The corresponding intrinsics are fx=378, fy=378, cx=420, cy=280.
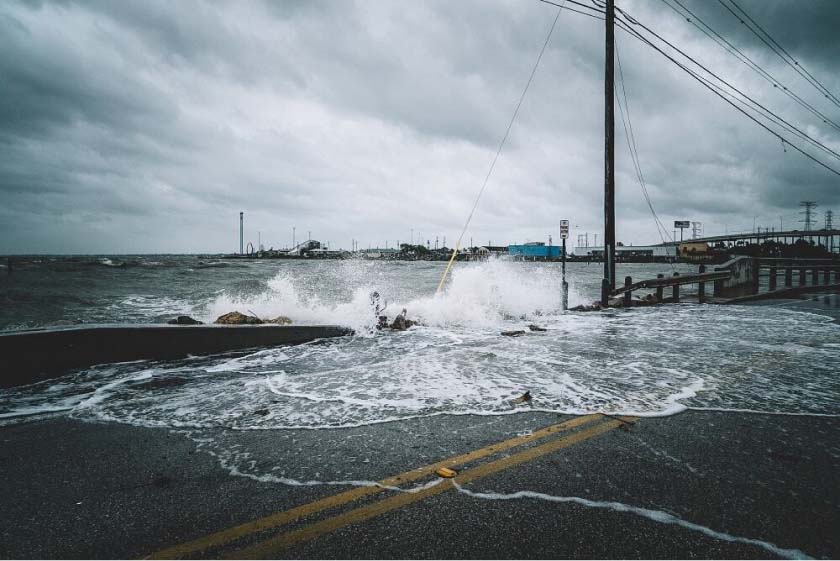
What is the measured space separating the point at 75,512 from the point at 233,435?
126 centimetres

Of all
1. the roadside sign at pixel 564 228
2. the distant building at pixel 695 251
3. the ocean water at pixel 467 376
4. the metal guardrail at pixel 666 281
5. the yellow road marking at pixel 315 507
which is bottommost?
the ocean water at pixel 467 376

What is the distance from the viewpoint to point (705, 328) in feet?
30.2

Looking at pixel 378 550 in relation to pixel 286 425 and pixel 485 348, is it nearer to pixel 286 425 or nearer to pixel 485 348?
pixel 286 425

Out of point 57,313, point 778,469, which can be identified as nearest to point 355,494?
point 778,469

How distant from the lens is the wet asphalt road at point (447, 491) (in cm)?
207

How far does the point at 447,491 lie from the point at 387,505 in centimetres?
42

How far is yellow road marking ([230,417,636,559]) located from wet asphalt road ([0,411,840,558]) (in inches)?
2.0

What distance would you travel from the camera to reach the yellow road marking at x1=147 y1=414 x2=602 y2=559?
2.07 m

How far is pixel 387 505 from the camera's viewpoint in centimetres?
241

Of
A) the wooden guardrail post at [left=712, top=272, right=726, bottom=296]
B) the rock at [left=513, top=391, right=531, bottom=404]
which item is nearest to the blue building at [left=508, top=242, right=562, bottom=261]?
the wooden guardrail post at [left=712, top=272, right=726, bottom=296]

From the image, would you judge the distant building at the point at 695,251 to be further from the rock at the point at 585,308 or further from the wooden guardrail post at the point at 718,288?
the rock at the point at 585,308

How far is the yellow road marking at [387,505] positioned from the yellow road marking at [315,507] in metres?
0.13

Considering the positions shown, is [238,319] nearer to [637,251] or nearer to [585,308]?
[585,308]

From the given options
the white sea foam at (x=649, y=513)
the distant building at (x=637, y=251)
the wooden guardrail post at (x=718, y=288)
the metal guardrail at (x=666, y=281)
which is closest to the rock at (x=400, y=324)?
the white sea foam at (x=649, y=513)
